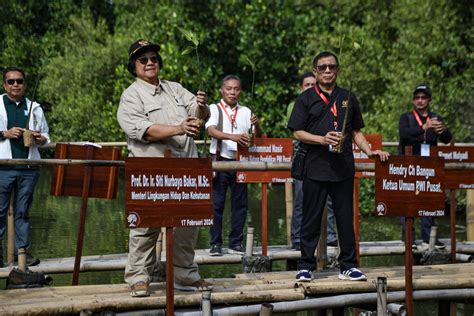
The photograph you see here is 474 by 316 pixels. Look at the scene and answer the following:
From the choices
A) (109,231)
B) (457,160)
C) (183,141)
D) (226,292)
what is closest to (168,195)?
(183,141)

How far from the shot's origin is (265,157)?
11062mm

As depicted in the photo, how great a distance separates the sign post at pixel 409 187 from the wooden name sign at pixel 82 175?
8.02ft

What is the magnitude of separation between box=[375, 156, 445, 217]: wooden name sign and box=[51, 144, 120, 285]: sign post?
2455 millimetres

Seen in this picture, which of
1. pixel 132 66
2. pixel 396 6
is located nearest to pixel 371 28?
pixel 396 6

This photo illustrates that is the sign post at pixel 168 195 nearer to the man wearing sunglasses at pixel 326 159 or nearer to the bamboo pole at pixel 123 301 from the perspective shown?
the bamboo pole at pixel 123 301

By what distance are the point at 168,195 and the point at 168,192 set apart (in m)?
0.02

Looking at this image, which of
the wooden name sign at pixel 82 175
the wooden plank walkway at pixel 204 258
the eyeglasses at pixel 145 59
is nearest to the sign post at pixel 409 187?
the eyeglasses at pixel 145 59

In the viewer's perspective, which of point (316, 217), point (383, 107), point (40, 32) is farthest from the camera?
point (40, 32)

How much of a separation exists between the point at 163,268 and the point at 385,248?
12.5 feet

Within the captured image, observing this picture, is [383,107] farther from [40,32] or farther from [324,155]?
[40,32]

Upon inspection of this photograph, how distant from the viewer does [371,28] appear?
2214 centimetres

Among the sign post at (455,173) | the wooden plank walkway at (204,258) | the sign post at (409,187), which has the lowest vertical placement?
the wooden plank walkway at (204,258)

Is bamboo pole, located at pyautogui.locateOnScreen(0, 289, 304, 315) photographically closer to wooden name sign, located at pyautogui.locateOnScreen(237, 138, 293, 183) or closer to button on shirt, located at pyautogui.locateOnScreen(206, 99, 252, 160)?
wooden name sign, located at pyautogui.locateOnScreen(237, 138, 293, 183)

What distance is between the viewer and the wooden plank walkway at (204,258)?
10227 millimetres
